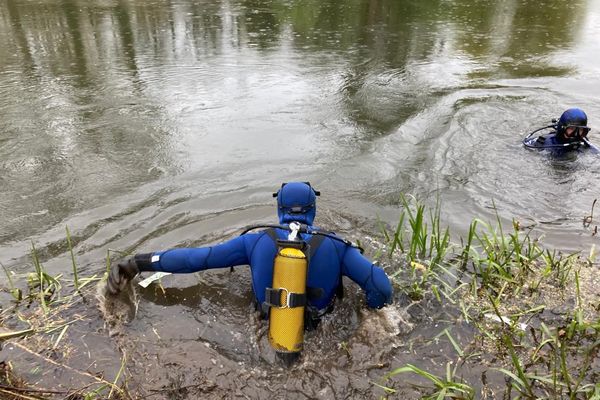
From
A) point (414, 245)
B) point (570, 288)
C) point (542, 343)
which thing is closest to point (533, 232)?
point (570, 288)

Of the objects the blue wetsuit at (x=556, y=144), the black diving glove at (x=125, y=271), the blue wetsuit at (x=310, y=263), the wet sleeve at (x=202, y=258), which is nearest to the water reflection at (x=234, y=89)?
the blue wetsuit at (x=556, y=144)

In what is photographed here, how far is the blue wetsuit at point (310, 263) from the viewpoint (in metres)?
3.51

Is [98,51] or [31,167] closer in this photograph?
[31,167]

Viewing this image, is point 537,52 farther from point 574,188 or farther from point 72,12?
point 72,12

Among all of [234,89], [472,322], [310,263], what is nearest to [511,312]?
[472,322]

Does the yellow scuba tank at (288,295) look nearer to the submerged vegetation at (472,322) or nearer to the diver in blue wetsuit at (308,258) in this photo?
the diver in blue wetsuit at (308,258)

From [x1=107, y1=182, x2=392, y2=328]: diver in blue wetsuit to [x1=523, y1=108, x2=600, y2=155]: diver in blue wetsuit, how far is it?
479 centimetres

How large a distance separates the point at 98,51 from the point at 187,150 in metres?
6.68

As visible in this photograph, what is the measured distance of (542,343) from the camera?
3.36m

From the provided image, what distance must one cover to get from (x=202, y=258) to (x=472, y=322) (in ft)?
7.11

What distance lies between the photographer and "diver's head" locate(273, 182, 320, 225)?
3564 millimetres

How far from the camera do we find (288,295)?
3.23 metres

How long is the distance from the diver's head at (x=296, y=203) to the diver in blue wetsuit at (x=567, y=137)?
4967 mm

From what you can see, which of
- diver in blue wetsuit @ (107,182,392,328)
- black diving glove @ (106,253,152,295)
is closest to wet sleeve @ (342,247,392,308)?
diver in blue wetsuit @ (107,182,392,328)
